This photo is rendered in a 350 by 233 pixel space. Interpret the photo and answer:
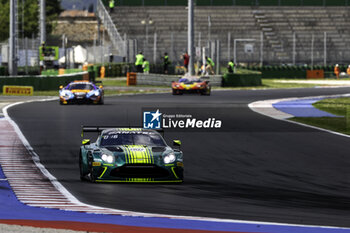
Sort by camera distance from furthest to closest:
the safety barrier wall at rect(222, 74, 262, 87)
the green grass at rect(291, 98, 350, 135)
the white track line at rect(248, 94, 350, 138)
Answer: the safety barrier wall at rect(222, 74, 262, 87), the white track line at rect(248, 94, 350, 138), the green grass at rect(291, 98, 350, 135)

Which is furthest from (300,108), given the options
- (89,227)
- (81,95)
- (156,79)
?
(89,227)

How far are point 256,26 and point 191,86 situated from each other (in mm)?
35769

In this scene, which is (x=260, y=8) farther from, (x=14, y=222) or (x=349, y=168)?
(x=14, y=222)

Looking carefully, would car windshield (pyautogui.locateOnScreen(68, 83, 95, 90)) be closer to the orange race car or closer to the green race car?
the orange race car

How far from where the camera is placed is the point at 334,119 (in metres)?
30.5

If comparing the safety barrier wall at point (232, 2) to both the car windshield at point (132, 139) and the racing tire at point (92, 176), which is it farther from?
the racing tire at point (92, 176)

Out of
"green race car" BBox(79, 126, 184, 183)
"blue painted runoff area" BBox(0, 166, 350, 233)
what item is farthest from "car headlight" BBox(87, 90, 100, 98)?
"blue painted runoff area" BBox(0, 166, 350, 233)

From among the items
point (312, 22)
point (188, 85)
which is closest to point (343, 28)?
point (312, 22)

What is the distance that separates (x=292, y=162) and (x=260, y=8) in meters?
69.0

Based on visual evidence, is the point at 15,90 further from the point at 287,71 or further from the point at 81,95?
the point at 287,71

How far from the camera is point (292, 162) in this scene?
17.7 meters

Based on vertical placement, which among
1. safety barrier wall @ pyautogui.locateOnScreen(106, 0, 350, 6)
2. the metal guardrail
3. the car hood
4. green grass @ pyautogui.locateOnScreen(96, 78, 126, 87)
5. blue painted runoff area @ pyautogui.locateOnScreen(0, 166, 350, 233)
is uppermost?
safety barrier wall @ pyautogui.locateOnScreen(106, 0, 350, 6)

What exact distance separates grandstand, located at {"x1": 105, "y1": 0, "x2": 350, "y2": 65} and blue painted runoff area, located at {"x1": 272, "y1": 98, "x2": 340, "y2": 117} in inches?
1251

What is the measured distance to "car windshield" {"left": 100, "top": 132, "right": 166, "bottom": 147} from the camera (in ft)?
47.9
